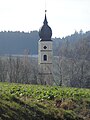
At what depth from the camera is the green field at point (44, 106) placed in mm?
11992

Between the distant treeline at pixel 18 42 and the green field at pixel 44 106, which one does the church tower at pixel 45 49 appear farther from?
the distant treeline at pixel 18 42

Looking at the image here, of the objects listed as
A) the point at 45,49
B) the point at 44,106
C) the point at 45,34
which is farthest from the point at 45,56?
the point at 44,106

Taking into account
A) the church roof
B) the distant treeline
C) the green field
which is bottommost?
the green field

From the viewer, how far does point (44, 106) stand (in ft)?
45.2

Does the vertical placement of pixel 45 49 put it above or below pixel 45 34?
below

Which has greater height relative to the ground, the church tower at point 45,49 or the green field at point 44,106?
the church tower at point 45,49

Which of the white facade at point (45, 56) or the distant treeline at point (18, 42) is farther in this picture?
the distant treeline at point (18, 42)

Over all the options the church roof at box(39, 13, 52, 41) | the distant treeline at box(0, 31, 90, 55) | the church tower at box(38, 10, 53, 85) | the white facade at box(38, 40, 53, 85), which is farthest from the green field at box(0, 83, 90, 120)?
the distant treeline at box(0, 31, 90, 55)

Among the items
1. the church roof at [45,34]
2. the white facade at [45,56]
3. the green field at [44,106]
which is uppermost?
the church roof at [45,34]

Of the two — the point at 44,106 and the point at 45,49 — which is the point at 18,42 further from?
the point at 44,106

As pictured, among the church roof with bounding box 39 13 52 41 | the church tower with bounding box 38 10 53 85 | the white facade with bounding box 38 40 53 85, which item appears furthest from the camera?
the church roof with bounding box 39 13 52 41

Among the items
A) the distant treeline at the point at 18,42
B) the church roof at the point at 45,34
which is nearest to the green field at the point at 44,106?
the church roof at the point at 45,34

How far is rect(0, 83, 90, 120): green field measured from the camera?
39.3ft

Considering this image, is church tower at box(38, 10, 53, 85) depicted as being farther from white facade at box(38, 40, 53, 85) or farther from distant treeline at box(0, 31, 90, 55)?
distant treeline at box(0, 31, 90, 55)
